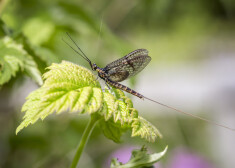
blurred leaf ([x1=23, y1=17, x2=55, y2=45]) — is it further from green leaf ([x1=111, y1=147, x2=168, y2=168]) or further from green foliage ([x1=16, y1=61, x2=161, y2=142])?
green leaf ([x1=111, y1=147, x2=168, y2=168])

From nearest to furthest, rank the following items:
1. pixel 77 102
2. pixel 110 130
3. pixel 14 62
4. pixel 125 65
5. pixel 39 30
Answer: pixel 77 102, pixel 110 130, pixel 14 62, pixel 125 65, pixel 39 30

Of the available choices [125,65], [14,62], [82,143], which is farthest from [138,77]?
[82,143]

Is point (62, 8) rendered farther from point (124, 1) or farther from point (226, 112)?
point (226, 112)

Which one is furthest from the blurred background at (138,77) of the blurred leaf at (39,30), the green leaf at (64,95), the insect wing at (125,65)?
the green leaf at (64,95)

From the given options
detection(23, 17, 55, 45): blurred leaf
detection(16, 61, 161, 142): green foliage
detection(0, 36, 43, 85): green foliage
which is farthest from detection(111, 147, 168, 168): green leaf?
detection(23, 17, 55, 45): blurred leaf

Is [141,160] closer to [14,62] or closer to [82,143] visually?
[82,143]

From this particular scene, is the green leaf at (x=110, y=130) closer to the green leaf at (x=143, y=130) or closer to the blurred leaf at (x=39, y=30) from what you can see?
the green leaf at (x=143, y=130)

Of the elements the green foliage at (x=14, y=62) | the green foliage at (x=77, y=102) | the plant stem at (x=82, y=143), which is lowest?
the plant stem at (x=82, y=143)
